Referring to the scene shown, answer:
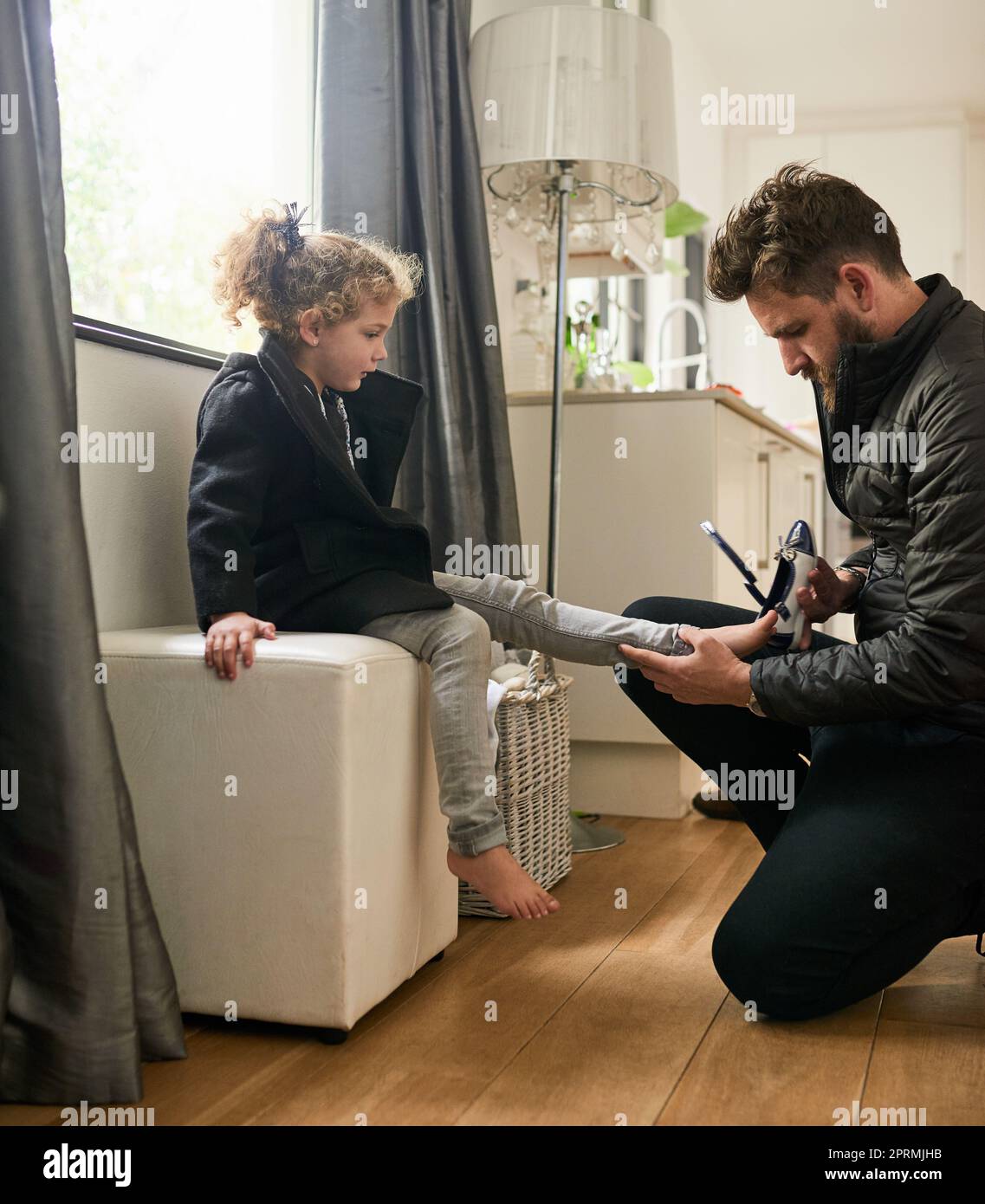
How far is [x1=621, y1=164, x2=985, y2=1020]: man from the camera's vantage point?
53.9 inches

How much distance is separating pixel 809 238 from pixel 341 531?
0.70 meters

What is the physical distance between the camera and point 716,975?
1606mm

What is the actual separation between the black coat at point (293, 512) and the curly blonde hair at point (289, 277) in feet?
0.24

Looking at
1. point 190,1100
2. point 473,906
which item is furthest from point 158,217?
point 190,1100

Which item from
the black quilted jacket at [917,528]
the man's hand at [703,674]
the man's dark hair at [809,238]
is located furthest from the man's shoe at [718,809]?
the man's dark hair at [809,238]

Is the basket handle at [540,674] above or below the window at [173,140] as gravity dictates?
below

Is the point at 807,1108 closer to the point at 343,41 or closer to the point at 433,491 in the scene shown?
the point at 433,491

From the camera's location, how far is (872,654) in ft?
4.62

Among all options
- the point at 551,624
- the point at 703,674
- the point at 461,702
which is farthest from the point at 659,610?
the point at 461,702

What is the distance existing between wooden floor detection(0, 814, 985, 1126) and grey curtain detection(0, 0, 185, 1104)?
0.07 metres

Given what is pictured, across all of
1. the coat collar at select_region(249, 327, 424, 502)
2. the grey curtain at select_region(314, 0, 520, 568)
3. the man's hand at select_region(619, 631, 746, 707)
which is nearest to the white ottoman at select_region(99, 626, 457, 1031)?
the coat collar at select_region(249, 327, 424, 502)

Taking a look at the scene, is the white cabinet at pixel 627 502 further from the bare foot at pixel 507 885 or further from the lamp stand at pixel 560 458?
the bare foot at pixel 507 885

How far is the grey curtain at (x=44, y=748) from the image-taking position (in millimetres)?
1189

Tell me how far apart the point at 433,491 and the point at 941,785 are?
1.14 meters
